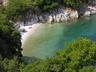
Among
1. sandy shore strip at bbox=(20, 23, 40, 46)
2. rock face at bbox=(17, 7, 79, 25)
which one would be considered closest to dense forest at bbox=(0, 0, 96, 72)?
sandy shore strip at bbox=(20, 23, 40, 46)

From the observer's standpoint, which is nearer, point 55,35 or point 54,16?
point 55,35

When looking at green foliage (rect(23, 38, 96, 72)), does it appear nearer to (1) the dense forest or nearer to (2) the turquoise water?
(1) the dense forest

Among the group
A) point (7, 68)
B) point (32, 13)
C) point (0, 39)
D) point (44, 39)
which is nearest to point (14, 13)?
point (32, 13)

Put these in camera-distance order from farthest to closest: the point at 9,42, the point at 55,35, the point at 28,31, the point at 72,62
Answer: the point at 28,31, the point at 55,35, the point at 9,42, the point at 72,62

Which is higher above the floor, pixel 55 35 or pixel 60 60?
pixel 60 60

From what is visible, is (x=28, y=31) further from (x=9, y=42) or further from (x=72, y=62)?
(x=72, y=62)

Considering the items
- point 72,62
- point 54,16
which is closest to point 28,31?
point 54,16

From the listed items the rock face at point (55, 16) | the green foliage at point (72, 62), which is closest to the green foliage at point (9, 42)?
the green foliage at point (72, 62)

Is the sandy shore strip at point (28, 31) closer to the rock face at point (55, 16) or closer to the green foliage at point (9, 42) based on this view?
the rock face at point (55, 16)

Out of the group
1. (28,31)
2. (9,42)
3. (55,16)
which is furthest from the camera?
(55,16)
